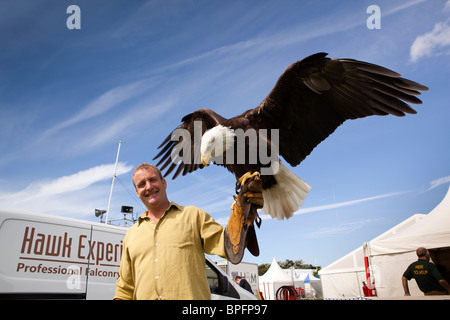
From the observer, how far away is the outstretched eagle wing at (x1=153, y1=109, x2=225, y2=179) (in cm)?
512

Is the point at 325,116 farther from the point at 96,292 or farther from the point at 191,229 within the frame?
the point at 96,292

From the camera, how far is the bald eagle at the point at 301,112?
3752 millimetres

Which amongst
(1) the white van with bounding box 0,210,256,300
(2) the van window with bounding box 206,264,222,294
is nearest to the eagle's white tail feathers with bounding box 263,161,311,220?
(2) the van window with bounding box 206,264,222,294

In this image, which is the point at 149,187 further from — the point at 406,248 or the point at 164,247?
the point at 406,248

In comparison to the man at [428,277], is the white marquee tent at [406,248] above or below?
above

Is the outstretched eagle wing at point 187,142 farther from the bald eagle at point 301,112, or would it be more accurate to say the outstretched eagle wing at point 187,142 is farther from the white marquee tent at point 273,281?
the white marquee tent at point 273,281

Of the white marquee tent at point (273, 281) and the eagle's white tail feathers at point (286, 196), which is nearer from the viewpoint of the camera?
the eagle's white tail feathers at point (286, 196)

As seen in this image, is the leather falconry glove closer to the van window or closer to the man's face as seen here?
the man's face

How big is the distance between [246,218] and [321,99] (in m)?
3.38

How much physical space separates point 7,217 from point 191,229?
3.07 m

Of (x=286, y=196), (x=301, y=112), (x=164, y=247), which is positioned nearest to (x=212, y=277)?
(x=286, y=196)

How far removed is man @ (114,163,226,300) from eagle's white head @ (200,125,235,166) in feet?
6.58

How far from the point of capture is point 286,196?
470 centimetres

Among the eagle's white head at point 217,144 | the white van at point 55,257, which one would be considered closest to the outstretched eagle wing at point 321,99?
the eagle's white head at point 217,144
